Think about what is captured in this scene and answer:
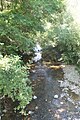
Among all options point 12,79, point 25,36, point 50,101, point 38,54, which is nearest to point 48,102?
point 50,101

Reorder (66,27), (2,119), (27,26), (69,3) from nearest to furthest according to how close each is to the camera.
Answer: (2,119) < (27,26) < (66,27) < (69,3)

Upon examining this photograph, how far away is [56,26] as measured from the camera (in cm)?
1438

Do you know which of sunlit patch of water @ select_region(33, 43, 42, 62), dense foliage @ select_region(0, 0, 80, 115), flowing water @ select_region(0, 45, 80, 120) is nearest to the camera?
dense foliage @ select_region(0, 0, 80, 115)

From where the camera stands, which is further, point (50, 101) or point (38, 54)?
point (38, 54)

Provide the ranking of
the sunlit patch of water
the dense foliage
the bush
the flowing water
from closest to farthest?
the bush < the dense foliage < the flowing water < the sunlit patch of water

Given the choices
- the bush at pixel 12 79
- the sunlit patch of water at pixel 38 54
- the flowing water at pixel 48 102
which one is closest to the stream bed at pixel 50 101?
the flowing water at pixel 48 102

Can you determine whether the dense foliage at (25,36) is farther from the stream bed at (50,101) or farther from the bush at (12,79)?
the stream bed at (50,101)

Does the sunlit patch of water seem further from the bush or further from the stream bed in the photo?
the bush

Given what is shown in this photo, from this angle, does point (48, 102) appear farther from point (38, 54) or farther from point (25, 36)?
point (38, 54)

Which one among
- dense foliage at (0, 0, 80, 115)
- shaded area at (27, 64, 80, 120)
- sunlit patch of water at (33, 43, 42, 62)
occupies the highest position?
dense foliage at (0, 0, 80, 115)

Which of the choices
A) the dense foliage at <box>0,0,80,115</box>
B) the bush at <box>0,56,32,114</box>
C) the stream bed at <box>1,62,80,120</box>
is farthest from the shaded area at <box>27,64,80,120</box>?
the bush at <box>0,56,32,114</box>

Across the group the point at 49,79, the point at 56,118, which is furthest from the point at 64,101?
the point at 49,79

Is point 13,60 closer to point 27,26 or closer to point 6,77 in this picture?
point 6,77

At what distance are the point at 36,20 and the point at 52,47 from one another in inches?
150
